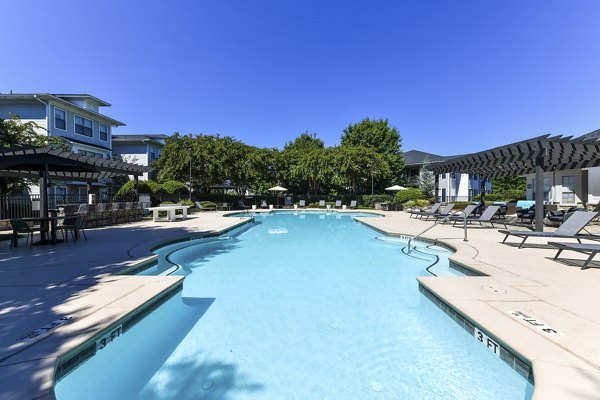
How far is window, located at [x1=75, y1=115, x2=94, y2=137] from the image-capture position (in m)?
23.1

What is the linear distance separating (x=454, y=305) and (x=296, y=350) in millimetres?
2000

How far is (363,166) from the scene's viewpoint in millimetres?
29922

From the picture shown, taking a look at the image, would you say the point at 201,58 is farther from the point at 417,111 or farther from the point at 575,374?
the point at 417,111

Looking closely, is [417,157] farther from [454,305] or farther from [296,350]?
[296,350]

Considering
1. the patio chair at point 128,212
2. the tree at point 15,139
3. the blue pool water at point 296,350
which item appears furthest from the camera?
the patio chair at point 128,212

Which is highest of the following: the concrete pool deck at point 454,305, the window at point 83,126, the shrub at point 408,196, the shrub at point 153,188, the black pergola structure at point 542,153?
the window at point 83,126

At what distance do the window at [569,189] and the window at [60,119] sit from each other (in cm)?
3579

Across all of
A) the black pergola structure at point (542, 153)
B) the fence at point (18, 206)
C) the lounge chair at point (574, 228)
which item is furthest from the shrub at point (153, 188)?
the lounge chair at point (574, 228)

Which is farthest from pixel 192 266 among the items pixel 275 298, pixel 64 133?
pixel 64 133

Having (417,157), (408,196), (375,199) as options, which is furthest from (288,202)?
(417,157)

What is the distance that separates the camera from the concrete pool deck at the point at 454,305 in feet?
7.06

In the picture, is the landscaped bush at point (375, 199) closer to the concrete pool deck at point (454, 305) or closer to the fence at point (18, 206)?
the concrete pool deck at point (454, 305)

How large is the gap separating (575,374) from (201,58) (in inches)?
809

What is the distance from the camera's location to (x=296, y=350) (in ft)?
→ 11.0
